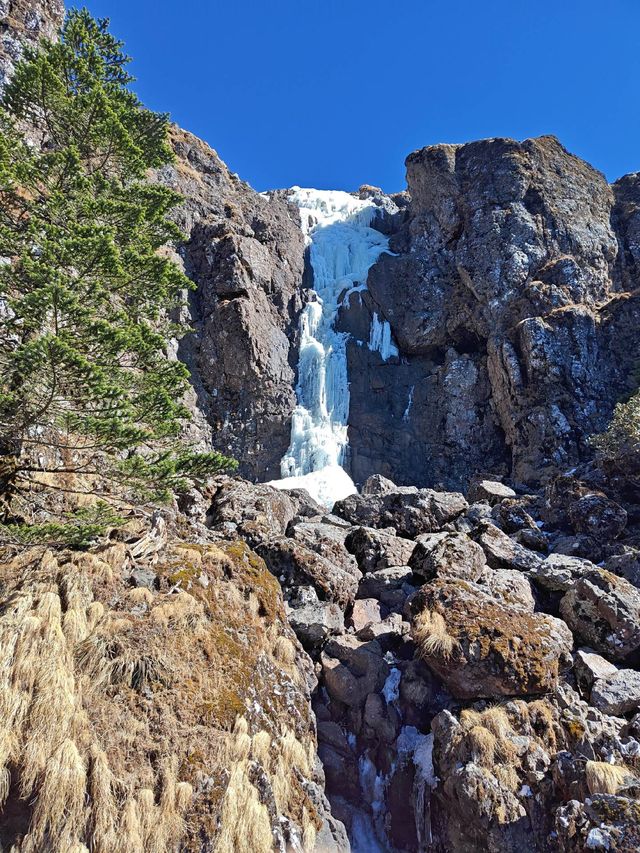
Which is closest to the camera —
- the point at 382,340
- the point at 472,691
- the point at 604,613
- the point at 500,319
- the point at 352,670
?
the point at 472,691

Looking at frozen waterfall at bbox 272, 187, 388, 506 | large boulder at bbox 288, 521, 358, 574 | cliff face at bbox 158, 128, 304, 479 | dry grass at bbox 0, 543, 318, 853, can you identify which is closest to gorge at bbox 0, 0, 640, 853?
dry grass at bbox 0, 543, 318, 853

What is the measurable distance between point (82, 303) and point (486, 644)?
32.3ft

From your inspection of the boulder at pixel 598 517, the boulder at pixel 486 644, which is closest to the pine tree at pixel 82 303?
the boulder at pixel 486 644

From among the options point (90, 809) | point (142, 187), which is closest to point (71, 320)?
point (142, 187)

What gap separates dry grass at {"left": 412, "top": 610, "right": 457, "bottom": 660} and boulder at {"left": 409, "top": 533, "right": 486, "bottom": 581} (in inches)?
101

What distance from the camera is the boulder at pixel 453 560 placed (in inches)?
458

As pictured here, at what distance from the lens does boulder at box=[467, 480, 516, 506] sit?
21516 millimetres

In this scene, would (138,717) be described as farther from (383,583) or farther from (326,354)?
(326,354)

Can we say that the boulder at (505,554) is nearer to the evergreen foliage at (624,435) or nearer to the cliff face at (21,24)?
the evergreen foliage at (624,435)

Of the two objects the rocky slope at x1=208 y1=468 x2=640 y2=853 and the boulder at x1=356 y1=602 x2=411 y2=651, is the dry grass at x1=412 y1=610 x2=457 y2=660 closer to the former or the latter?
the rocky slope at x1=208 y1=468 x2=640 y2=853

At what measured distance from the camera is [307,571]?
11.8 meters

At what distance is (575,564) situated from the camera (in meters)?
12.8

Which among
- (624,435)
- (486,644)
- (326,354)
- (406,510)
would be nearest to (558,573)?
(486,644)

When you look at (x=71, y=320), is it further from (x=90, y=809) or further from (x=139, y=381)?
(x=90, y=809)
